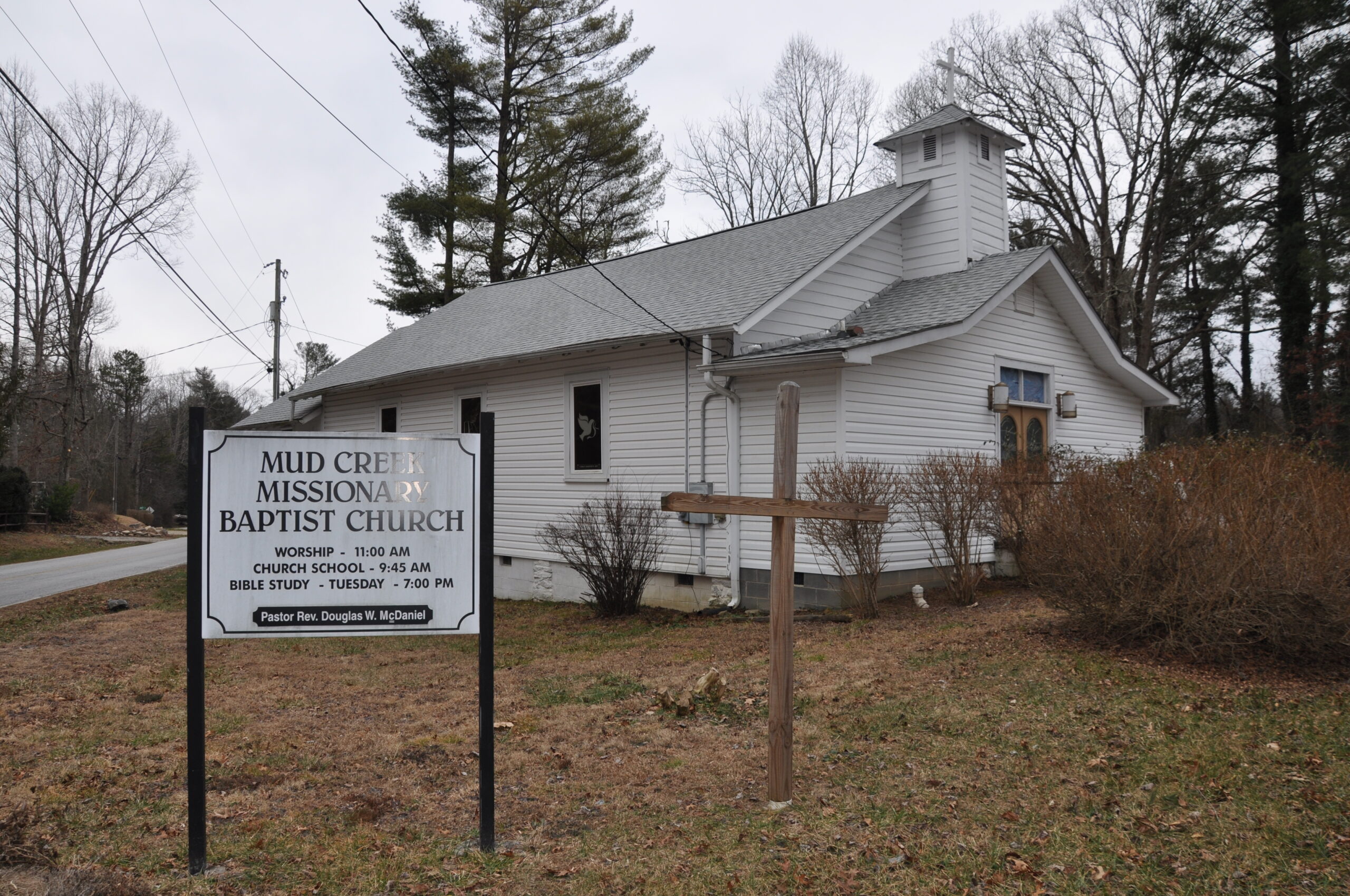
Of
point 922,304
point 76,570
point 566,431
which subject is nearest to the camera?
point 922,304

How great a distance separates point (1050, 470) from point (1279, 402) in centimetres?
2169

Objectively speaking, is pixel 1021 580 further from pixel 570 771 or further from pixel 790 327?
pixel 570 771

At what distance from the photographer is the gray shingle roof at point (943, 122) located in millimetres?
14312

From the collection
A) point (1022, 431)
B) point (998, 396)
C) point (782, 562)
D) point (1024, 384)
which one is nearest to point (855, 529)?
point (998, 396)

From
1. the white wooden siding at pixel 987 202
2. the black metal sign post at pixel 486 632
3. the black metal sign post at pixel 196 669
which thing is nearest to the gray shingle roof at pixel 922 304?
the white wooden siding at pixel 987 202

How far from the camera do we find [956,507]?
10.7 metres

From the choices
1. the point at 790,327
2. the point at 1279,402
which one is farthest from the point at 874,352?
the point at 1279,402

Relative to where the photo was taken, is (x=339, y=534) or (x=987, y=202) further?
(x=987, y=202)

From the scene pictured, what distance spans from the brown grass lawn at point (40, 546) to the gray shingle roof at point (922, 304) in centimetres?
1964

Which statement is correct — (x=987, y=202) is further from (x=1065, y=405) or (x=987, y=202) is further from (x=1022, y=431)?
(x=1022, y=431)

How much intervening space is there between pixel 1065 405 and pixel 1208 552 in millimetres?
8217

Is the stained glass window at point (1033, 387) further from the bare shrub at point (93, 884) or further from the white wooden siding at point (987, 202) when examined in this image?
the bare shrub at point (93, 884)

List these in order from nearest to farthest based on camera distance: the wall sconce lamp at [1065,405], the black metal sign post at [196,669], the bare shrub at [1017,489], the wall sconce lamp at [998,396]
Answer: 1. the black metal sign post at [196,669]
2. the bare shrub at [1017,489]
3. the wall sconce lamp at [998,396]
4. the wall sconce lamp at [1065,405]

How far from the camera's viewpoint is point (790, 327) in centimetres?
1238
